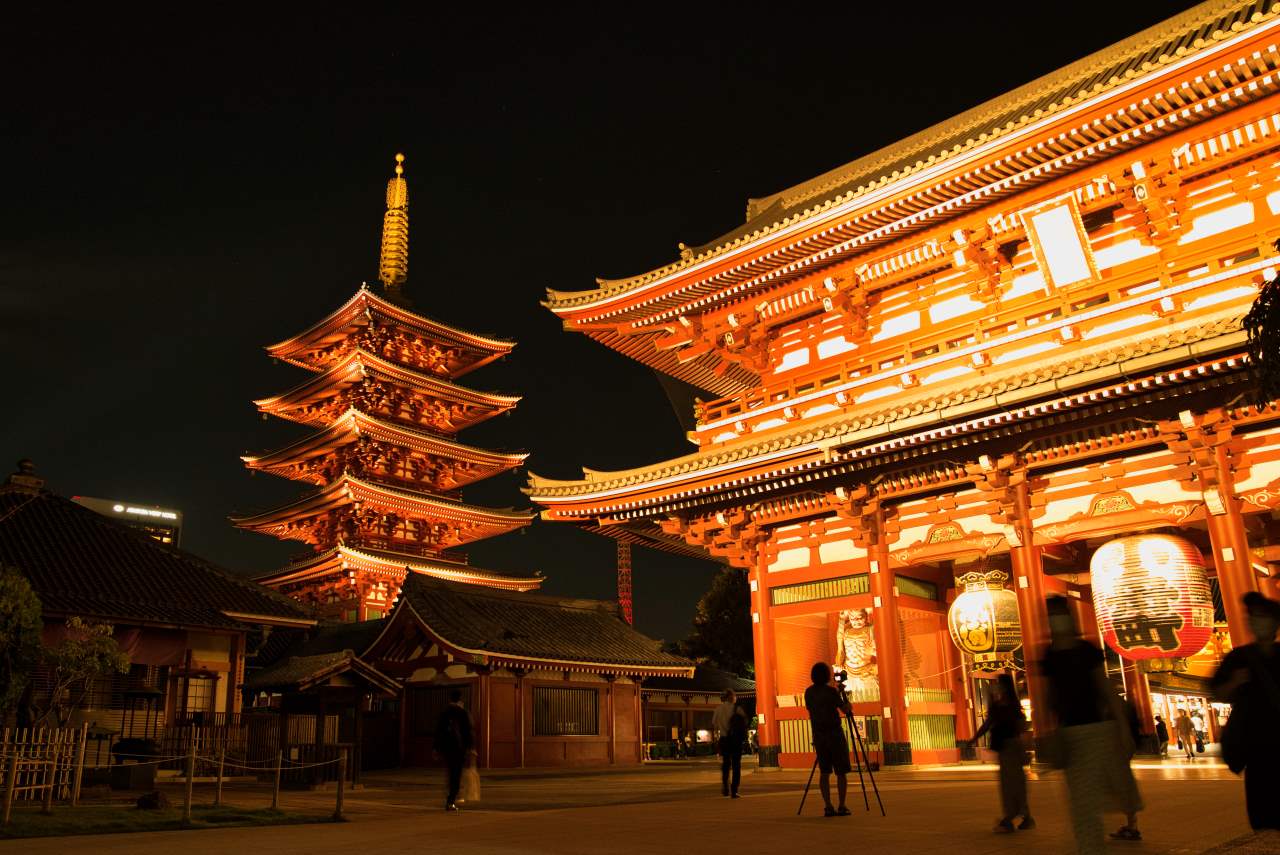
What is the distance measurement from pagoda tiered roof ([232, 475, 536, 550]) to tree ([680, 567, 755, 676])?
34.6ft

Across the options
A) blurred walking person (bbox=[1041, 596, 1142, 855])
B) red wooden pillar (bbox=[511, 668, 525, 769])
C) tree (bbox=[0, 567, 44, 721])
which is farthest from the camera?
red wooden pillar (bbox=[511, 668, 525, 769])

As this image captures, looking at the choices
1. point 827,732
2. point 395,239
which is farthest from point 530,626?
point 395,239

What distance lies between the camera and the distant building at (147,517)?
9338cm

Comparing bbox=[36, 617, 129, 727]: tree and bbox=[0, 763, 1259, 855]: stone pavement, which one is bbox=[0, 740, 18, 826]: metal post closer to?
bbox=[0, 763, 1259, 855]: stone pavement

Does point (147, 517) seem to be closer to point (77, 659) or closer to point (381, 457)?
point (381, 457)

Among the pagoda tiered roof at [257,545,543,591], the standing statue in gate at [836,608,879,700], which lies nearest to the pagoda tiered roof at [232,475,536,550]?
the pagoda tiered roof at [257,545,543,591]

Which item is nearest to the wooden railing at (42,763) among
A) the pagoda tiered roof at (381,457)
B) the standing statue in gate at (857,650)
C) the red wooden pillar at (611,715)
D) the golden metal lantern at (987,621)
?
the standing statue in gate at (857,650)

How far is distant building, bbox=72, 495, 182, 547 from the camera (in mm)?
93375

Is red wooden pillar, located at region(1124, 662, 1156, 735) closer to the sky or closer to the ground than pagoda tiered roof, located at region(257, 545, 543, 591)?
closer to the ground

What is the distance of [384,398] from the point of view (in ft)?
151

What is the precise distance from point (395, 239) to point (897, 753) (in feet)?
143

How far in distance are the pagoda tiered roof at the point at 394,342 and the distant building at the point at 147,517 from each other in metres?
56.0

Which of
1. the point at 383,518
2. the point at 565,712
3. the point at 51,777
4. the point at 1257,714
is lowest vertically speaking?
the point at 51,777

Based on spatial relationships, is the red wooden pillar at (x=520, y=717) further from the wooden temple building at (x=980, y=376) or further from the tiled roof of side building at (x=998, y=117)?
the tiled roof of side building at (x=998, y=117)
